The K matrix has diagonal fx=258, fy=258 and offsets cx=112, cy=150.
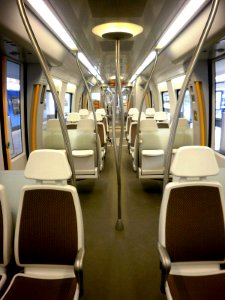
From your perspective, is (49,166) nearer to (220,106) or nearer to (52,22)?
(52,22)

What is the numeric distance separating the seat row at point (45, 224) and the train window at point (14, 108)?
3402 mm

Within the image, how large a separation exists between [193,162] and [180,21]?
228 cm

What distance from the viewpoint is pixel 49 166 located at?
5.85 ft

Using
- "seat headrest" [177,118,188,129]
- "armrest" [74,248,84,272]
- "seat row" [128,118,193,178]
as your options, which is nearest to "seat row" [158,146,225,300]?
"armrest" [74,248,84,272]

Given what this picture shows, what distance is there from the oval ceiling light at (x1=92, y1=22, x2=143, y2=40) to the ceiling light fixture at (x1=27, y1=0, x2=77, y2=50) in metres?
0.72

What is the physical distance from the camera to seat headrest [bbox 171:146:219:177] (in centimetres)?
182

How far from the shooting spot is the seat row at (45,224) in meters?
1.75

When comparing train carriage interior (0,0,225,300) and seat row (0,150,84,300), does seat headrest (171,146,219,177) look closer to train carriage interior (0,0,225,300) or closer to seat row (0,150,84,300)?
train carriage interior (0,0,225,300)

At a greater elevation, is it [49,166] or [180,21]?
[180,21]

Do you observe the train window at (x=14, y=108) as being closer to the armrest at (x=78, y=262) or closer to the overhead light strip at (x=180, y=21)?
the overhead light strip at (x=180, y=21)

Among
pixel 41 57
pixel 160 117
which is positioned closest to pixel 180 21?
pixel 41 57

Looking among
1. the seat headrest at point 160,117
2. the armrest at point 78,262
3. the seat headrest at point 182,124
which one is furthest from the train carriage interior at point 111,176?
the seat headrest at point 160,117

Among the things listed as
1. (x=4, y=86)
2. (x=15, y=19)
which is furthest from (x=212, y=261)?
(x=4, y=86)

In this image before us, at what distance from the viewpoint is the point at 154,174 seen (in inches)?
178
